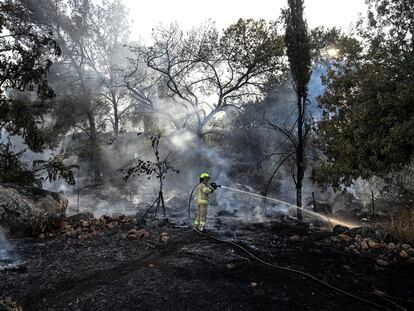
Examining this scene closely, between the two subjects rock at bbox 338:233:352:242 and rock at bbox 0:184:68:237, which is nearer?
rock at bbox 338:233:352:242

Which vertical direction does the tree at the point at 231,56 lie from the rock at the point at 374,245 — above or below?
above

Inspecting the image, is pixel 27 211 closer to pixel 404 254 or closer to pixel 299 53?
pixel 404 254

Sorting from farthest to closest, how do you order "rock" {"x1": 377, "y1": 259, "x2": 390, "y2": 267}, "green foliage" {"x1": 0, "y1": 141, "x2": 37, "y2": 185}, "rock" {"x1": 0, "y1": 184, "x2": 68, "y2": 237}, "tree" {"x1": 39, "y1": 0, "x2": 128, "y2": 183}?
"tree" {"x1": 39, "y1": 0, "x2": 128, "y2": 183} → "green foliage" {"x1": 0, "y1": 141, "x2": 37, "y2": 185} → "rock" {"x1": 0, "y1": 184, "x2": 68, "y2": 237} → "rock" {"x1": 377, "y1": 259, "x2": 390, "y2": 267}

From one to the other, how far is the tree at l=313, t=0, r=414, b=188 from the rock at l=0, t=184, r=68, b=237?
9.10 metres

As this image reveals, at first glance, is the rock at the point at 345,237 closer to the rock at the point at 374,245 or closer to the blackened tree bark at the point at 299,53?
the rock at the point at 374,245

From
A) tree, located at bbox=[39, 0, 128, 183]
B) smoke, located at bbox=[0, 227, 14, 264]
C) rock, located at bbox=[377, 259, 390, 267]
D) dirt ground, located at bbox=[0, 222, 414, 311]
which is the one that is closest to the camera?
dirt ground, located at bbox=[0, 222, 414, 311]

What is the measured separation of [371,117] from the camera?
1091 centimetres

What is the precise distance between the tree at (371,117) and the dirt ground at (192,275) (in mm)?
3270

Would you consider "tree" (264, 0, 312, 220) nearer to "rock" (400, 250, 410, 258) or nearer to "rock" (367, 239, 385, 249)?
"rock" (367, 239, 385, 249)

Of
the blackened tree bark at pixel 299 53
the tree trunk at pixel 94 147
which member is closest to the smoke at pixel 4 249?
the blackened tree bark at pixel 299 53

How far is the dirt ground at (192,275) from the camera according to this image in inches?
212

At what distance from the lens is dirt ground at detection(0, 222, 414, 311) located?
5387mm

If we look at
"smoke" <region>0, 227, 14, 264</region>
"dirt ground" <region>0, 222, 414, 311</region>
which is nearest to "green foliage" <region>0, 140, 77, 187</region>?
"smoke" <region>0, 227, 14, 264</region>

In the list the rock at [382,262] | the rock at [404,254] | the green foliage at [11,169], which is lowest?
the rock at [382,262]
